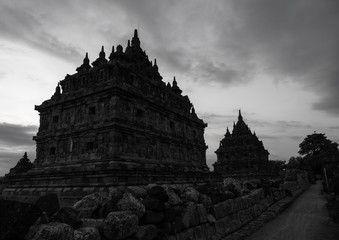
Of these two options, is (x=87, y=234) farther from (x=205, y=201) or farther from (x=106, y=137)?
(x=106, y=137)

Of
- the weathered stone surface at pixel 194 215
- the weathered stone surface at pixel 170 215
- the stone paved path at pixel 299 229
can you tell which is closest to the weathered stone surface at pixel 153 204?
the weathered stone surface at pixel 170 215

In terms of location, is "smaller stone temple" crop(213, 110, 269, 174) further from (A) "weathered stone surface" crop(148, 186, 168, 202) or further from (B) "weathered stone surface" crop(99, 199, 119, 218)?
(B) "weathered stone surface" crop(99, 199, 119, 218)

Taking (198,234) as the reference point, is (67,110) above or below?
above

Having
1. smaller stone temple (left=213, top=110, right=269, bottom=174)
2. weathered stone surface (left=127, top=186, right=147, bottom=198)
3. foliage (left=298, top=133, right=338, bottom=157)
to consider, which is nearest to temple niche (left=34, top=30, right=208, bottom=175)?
weathered stone surface (left=127, top=186, right=147, bottom=198)

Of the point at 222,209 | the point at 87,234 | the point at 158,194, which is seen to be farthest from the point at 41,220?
the point at 222,209

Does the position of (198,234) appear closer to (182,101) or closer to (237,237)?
(237,237)

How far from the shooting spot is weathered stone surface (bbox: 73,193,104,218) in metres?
5.17

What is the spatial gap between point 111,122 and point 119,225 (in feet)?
49.3

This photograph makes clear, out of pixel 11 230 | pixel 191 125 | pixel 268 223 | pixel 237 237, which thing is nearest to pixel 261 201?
pixel 268 223

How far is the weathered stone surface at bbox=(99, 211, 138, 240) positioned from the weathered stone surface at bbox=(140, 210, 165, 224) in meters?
0.50

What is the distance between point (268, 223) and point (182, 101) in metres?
22.4

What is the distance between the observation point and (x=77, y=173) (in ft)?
59.0

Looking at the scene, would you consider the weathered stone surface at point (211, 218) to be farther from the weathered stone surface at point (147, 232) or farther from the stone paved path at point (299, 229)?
the weathered stone surface at point (147, 232)

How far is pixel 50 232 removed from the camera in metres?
3.61
